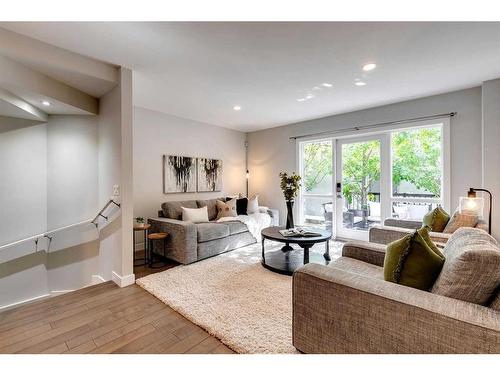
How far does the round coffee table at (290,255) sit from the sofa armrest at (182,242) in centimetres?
96

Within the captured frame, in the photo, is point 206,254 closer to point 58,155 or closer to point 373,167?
point 58,155

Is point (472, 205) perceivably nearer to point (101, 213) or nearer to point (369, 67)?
point (369, 67)

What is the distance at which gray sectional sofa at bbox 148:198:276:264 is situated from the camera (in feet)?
10.7

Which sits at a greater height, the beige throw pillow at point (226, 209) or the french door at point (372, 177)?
the french door at point (372, 177)

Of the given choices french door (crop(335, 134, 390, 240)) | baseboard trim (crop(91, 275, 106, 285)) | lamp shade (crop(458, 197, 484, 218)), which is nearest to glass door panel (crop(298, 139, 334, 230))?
french door (crop(335, 134, 390, 240))

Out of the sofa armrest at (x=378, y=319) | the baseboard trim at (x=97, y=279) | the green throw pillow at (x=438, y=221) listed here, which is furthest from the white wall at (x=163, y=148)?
the green throw pillow at (x=438, y=221)

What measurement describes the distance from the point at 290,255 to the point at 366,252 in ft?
5.09

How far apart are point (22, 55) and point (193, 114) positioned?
2634mm

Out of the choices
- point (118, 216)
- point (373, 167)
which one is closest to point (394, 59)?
point (373, 167)

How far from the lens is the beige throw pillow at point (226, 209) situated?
4.51 meters

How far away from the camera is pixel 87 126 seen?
321 cm

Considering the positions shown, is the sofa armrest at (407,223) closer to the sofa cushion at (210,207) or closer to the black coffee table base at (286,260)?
the black coffee table base at (286,260)

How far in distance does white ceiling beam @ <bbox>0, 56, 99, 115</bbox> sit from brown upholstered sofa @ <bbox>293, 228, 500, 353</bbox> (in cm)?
297

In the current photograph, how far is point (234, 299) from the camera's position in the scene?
2322 mm
